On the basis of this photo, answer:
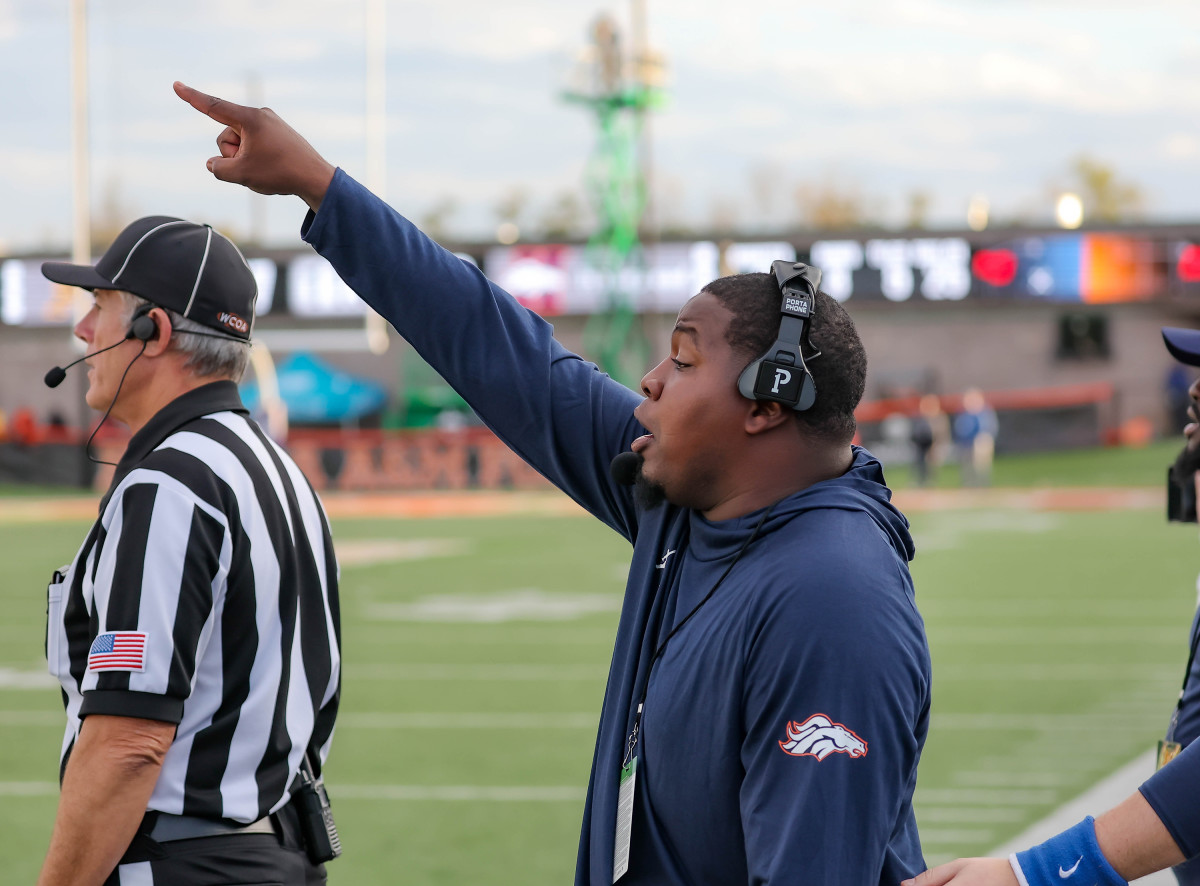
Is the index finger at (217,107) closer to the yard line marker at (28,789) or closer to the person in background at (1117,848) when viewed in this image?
the person in background at (1117,848)

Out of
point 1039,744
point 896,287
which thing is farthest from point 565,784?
point 896,287

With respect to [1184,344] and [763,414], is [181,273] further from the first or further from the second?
[1184,344]

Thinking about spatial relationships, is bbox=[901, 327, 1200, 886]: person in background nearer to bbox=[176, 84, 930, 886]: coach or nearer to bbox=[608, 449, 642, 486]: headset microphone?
bbox=[176, 84, 930, 886]: coach

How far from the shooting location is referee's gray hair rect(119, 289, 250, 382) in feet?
8.95

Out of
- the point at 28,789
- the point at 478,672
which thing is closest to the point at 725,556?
the point at 28,789

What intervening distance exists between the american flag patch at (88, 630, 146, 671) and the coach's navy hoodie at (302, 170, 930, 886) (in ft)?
2.20

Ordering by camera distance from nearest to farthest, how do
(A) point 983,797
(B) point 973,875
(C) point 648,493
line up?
1. (B) point 973,875
2. (C) point 648,493
3. (A) point 983,797

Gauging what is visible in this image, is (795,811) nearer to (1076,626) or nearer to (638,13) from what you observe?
(1076,626)

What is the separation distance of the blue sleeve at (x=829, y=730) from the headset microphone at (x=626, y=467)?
48 cm

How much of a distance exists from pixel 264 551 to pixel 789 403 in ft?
3.40

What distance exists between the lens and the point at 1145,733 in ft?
26.3

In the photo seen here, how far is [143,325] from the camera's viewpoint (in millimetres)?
2701

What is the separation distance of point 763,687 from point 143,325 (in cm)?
145

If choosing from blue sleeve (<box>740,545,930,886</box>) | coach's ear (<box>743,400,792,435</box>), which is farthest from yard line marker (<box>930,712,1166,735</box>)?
blue sleeve (<box>740,545,930,886</box>)
